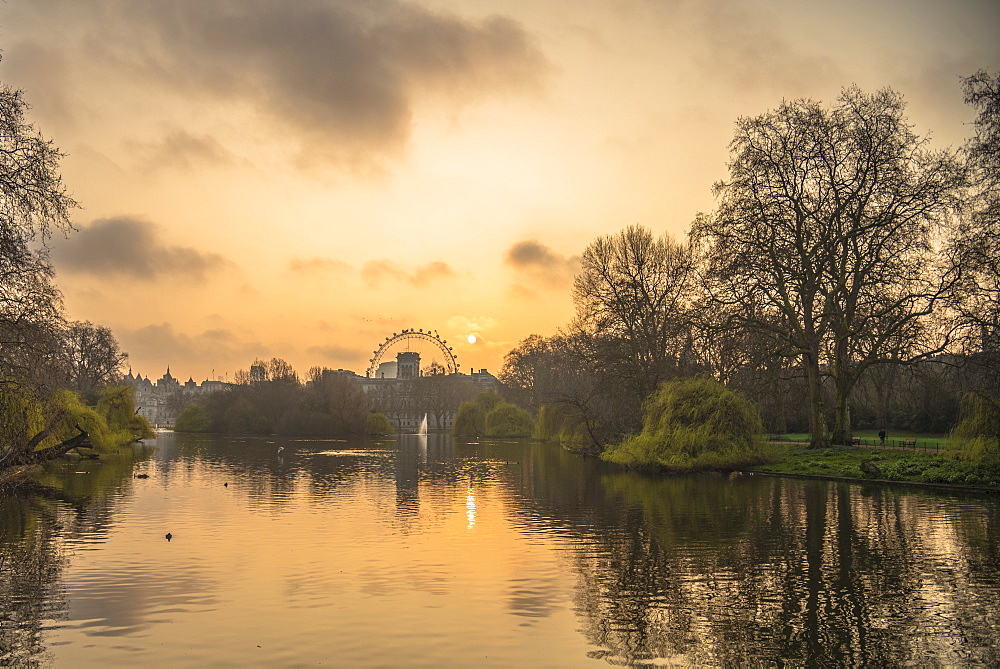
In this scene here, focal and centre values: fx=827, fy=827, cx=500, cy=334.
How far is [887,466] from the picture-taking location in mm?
36406

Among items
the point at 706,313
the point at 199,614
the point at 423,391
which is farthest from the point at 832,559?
the point at 423,391

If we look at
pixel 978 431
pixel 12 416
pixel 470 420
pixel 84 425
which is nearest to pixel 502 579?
pixel 12 416

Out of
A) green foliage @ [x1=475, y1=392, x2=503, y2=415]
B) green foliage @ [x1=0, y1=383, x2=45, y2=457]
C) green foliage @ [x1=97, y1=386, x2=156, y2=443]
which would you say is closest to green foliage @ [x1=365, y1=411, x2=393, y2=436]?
green foliage @ [x1=475, y1=392, x2=503, y2=415]

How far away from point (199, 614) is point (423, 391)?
145 meters

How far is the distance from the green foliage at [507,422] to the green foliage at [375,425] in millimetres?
16035

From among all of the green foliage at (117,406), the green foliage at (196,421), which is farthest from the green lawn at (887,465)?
the green foliage at (196,421)

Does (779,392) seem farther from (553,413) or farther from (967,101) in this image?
(553,413)

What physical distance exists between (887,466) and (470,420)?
7393 cm

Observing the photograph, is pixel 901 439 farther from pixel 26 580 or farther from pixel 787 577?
pixel 26 580

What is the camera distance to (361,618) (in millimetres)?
14078

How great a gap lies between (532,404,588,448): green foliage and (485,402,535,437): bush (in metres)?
11.3

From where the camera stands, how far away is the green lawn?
105ft

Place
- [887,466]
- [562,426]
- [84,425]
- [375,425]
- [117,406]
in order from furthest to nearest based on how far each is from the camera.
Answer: [375,425]
[562,426]
[117,406]
[84,425]
[887,466]

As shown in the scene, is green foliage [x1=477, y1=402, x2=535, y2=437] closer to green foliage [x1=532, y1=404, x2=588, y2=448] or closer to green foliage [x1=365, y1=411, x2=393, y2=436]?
green foliage [x1=532, y1=404, x2=588, y2=448]
